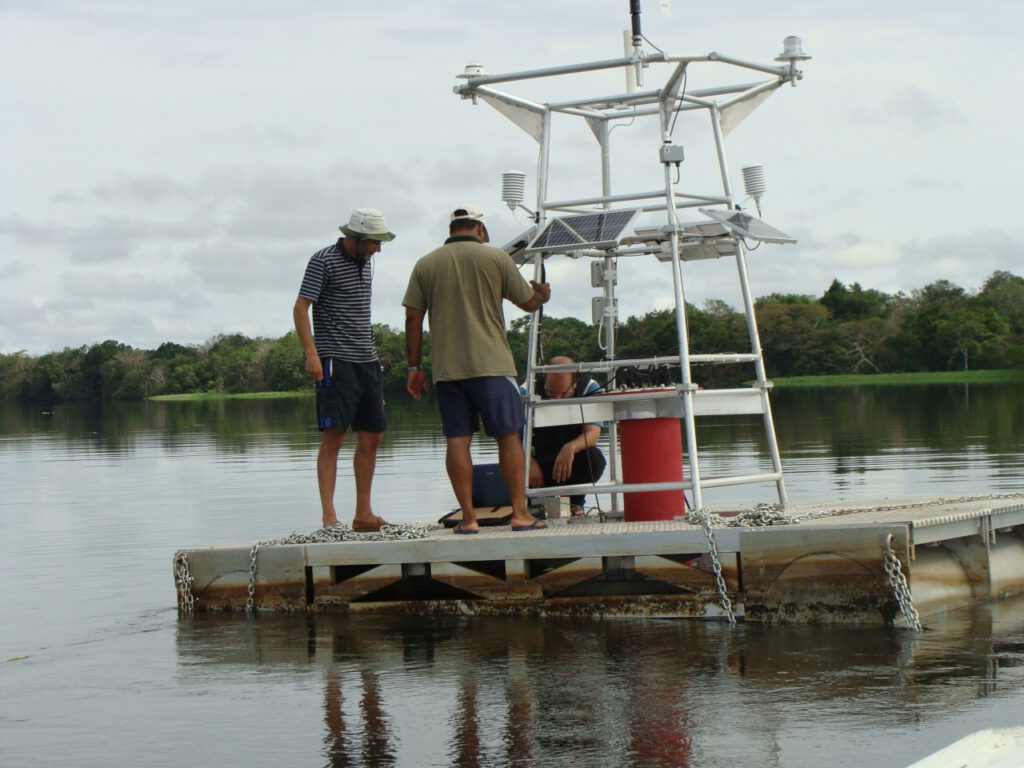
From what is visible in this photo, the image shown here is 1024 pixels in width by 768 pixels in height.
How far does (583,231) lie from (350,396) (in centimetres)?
188

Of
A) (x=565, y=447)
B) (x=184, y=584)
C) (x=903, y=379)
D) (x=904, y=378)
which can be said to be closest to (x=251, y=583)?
(x=184, y=584)

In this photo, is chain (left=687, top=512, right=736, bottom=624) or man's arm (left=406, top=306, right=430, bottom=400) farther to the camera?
man's arm (left=406, top=306, right=430, bottom=400)

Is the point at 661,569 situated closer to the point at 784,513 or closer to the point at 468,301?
the point at 784,513

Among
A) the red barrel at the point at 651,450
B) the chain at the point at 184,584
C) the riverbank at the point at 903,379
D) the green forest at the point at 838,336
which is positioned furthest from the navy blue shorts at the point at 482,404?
the riverbank at the point at 903,379

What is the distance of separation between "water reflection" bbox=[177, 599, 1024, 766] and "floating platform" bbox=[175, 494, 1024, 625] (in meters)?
0.17

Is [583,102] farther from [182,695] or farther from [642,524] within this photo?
[182,695]

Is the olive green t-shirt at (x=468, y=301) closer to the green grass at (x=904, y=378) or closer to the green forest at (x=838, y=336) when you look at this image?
the green forest at (x=838, y=336)

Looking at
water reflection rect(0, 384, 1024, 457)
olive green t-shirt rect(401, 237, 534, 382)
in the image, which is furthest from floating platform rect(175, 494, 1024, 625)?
water reflection rect(0, 384, 1024, 457)

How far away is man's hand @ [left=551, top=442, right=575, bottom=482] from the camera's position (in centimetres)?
988

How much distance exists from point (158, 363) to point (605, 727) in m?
165

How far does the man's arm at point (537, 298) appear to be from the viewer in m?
9.02

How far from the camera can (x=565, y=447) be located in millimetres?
9898

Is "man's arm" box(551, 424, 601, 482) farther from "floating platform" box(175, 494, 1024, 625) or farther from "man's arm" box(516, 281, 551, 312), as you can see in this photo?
"man's arm" box(516, 281, 551, 312)

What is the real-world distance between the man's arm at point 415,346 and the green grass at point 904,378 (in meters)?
88.2
